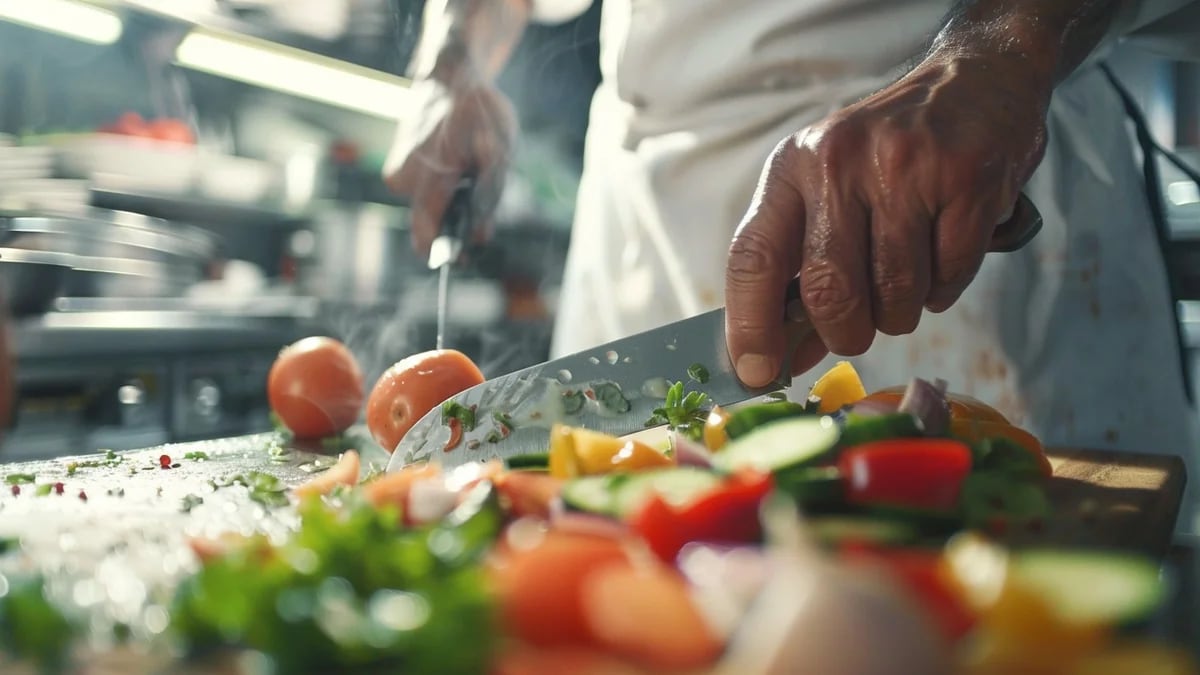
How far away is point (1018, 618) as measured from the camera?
0.46 m

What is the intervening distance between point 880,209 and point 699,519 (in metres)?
0.48

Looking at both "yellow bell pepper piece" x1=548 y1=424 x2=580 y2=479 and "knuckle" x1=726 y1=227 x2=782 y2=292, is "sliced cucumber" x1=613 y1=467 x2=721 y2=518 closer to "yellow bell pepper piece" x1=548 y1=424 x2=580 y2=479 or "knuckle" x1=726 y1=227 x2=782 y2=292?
"yellow bell pepper piece" x1=548 y1=424 x2=580 y2=479

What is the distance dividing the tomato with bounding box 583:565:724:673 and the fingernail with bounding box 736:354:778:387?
1.92 ft

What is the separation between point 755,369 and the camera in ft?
3.55

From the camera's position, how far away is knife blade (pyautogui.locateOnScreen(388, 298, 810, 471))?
1.13m

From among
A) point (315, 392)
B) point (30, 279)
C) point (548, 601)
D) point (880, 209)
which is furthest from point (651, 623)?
point (30, 279)

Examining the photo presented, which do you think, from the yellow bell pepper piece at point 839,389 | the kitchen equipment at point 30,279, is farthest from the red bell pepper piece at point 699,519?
the kitchen equipment at point 30,279

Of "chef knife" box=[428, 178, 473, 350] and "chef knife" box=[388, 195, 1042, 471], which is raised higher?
"chef knife" box=[428, 178, 473, 350]

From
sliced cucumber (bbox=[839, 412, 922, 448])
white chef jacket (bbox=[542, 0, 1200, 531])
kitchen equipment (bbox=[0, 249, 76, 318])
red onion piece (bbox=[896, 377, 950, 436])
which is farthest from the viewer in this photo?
kitchen equipment (bbox=[0, 249, 76, 318])

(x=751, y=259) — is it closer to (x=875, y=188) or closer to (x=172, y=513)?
(x=875, y=188)

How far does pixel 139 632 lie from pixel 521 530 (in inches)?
10.6

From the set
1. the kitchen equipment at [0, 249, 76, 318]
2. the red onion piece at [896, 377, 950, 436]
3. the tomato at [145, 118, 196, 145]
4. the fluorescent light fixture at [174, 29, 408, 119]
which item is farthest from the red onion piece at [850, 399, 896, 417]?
the tomato at [145, 118, 196, 145]

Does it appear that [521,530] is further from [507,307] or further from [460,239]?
[507,307]

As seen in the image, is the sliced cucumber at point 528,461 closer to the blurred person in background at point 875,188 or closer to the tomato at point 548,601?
the blurred person in background at point 875,188
